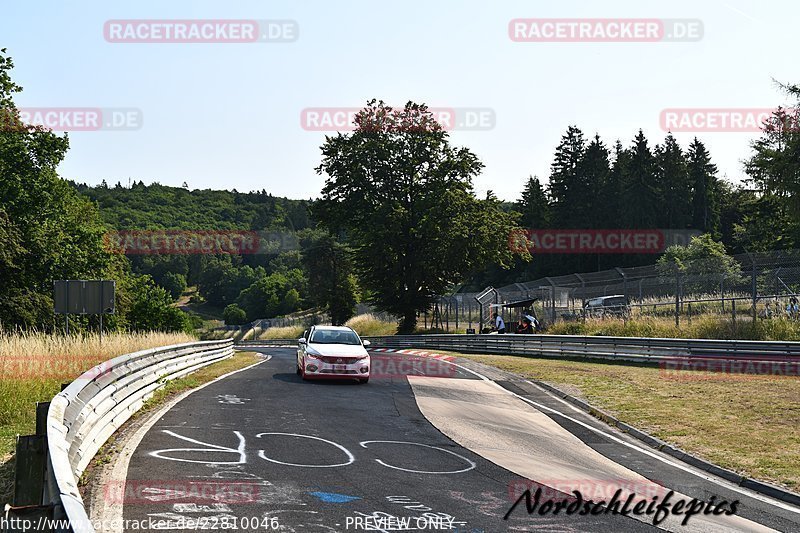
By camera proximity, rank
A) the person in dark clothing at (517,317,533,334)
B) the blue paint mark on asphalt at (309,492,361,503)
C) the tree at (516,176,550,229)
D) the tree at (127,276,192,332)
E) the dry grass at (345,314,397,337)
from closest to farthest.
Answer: the blue paint mark on asphalt at (309,492,361,503)
the person in dark clothing at (517,317,533,334)
the dry grass at (345,314,397,337)
the tree at (127,276,192,332)
the tree at (516,176,550,229)

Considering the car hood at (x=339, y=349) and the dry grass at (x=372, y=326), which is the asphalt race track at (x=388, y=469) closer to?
the car hood at (x=339, y=349)

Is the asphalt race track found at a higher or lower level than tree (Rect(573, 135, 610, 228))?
lower

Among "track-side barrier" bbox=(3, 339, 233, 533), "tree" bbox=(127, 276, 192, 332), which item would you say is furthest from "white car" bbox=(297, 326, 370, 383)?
"tree" bbox=(127, 276, 192, 332)

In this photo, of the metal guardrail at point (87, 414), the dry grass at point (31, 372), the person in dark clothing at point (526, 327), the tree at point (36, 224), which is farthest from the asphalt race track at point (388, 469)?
the tree at point (36, 224)

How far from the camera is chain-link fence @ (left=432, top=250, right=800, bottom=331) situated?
25.2 m

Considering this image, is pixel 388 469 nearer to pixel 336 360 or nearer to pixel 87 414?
pixel 87 414

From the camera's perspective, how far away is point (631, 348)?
27.0 m

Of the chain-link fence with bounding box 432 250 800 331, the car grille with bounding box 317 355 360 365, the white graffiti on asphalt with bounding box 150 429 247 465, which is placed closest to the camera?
the white graffiti on asphalt with bounding box 150 429 247 465

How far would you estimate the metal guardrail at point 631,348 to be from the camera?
22.6 metres

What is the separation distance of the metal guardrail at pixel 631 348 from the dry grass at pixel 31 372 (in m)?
16.1

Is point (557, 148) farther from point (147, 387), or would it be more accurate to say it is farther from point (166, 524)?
point (166, 524)

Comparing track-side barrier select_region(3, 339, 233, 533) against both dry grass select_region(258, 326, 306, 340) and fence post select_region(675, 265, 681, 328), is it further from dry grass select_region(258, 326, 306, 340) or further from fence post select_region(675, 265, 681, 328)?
dry grass select_region(258, 326, 306, 340)

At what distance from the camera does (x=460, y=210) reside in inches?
2013

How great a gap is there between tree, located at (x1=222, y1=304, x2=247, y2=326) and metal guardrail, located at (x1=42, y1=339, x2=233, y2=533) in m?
126
